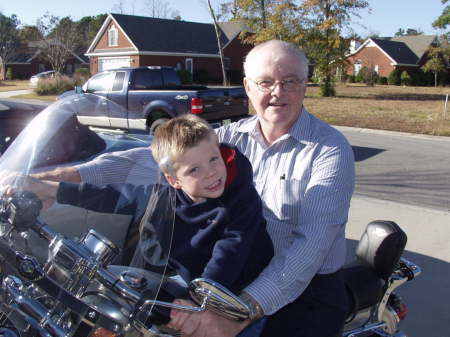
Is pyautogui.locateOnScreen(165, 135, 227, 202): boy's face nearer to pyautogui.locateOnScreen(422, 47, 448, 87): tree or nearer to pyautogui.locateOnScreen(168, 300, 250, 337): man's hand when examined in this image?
pyautogui.locateOnScreen(168, 300, 250, 337): man's hand

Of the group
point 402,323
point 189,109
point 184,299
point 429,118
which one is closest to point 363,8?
point 429,118

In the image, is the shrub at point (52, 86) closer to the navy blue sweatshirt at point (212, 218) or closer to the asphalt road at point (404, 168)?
the asphalt road at point (404, 168)

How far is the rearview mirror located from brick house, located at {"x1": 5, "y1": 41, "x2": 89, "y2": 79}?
61.4 metres

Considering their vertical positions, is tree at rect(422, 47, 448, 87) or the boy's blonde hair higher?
tree at rect(422, 47, 448, 87)

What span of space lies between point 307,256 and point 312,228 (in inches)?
5.0

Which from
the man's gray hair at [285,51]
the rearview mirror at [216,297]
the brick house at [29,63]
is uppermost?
the brick house at [29,63]

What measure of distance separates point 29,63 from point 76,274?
67582mm

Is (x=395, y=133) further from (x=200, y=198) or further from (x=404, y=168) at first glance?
(x=200, y=198)

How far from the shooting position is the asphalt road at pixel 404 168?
747 centimetres

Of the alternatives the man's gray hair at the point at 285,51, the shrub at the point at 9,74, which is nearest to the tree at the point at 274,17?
the man's gray hair at the point at 285,51

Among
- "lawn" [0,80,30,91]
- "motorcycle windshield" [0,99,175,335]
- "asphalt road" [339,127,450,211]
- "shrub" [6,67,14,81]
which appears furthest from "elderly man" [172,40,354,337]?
"shrub" [6,67,14,81]

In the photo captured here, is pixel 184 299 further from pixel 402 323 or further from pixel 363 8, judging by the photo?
pixel 363 8

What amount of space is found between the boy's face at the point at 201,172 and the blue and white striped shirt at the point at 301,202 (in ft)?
1.46

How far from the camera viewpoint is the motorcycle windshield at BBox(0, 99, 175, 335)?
1435 mm
